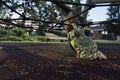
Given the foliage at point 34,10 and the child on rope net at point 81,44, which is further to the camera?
the child on rope net at point 81,44

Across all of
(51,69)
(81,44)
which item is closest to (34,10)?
(51,69)

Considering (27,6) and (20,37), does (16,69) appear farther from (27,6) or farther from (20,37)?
(20,37)

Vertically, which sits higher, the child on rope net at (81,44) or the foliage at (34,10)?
the foliage at (34,10)

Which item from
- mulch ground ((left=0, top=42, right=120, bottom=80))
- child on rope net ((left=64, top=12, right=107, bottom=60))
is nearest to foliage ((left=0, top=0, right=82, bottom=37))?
mulch ground ((left=0, top=42, right=120, bottom=80))

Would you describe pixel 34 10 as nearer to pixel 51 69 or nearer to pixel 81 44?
pixel 51 69

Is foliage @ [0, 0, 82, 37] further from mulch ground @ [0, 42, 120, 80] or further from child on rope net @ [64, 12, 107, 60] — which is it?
child on rope net @ [64, 12, 107, 60]

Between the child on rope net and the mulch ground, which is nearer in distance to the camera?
the mulch ground

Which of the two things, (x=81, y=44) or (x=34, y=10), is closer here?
(x=34, y=10)

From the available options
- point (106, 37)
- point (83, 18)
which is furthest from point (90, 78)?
point (106, 37)

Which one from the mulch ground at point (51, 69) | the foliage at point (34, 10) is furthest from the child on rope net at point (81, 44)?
the foliage at point (34, 10)

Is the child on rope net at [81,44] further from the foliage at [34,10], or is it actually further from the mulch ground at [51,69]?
the foliage at [34,10]

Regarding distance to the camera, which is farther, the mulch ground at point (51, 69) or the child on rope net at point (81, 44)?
the child on rope net at point (81, 44)

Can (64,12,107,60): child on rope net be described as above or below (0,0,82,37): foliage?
below

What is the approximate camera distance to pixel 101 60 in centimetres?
805
